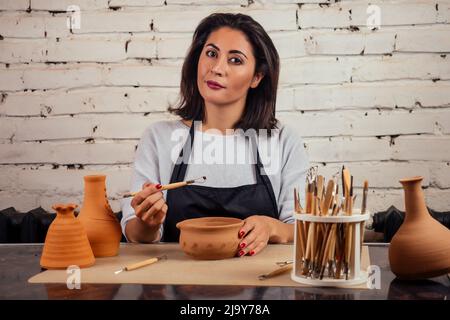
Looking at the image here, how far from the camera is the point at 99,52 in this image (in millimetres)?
2229

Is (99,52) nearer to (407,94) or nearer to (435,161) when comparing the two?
(407,94)

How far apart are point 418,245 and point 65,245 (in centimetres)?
74

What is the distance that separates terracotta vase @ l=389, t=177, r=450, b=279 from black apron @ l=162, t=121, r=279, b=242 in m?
0.80

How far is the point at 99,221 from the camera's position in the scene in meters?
1.42

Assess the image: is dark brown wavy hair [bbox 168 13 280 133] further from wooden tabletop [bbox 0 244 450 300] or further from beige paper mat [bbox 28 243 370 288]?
wooden tabletop [bbox 0 244 450 300]

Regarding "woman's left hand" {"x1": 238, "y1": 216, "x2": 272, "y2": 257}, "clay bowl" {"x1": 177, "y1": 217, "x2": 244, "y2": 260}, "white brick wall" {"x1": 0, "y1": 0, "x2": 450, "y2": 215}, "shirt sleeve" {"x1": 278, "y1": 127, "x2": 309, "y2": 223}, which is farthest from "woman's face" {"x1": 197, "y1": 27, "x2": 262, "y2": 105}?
"clay bowl" {"x1": 177, "y1": 217, "x2": 244, "y2": 260}

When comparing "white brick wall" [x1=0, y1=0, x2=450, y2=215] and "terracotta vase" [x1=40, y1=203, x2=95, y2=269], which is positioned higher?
"white brick wall" [x1=0, y1=0, x2=450, y2=215]

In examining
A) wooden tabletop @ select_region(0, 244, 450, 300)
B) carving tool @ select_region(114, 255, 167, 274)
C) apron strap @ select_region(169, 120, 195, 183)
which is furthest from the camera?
apron strap @ select_region(169, 120, 195, 183)

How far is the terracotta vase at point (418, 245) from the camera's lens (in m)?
1.18

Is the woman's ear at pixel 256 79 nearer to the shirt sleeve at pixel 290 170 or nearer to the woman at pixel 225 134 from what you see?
the woman at pixel 225 134

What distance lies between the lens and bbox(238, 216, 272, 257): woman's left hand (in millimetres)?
1413

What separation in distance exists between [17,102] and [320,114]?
114 cm

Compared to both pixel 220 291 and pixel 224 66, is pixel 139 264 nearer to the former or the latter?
pixel 220 291
